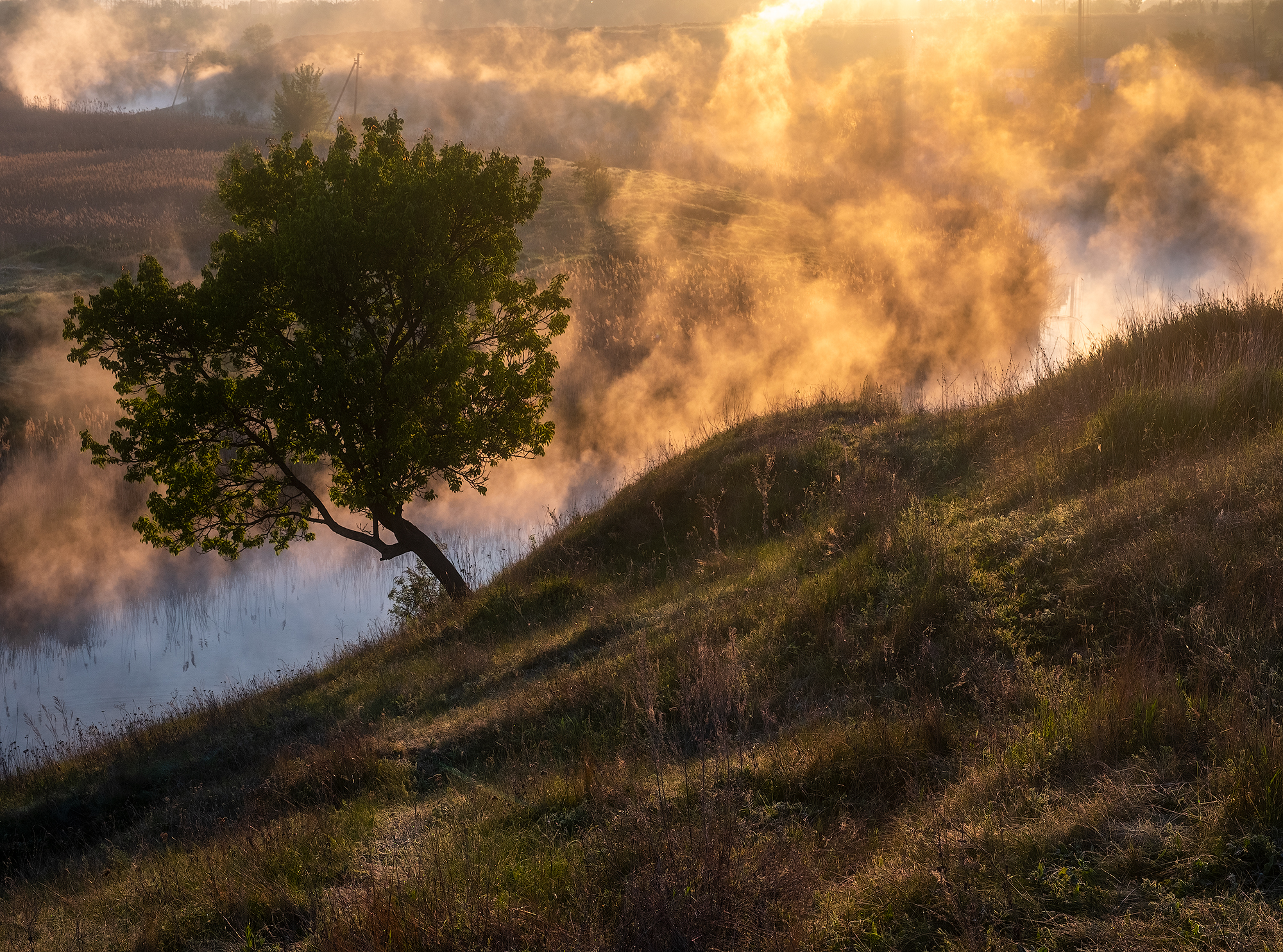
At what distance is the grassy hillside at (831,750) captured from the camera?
3803 millimetres

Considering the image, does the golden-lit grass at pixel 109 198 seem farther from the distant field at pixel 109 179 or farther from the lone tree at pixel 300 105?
the lone tree at pixel 300 105

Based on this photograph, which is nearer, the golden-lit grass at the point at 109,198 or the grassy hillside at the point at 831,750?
the grassy hillside at the point at 831,750

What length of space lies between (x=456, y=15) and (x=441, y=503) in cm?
17491

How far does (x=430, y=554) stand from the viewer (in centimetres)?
1533

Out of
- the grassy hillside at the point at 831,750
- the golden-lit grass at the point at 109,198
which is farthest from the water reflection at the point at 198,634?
the golden-lit grass at the point at 109,198

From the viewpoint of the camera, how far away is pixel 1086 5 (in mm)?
82188

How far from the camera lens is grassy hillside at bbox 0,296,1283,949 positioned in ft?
12.5

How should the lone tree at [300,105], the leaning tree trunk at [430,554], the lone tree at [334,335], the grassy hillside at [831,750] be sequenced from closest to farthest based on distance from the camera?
the grassy hillside at [831,750] → the lone tree at [334,335] → the leaning tree trunk at [430,554] → the lone tree at [300,105]

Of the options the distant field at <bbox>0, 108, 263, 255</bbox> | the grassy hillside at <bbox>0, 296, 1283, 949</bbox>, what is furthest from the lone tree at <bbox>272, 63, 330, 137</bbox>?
the grassy hillside at <bbox>0, 296, 1283, 949</bbox>

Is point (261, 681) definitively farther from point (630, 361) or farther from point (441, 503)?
point (630, 361)

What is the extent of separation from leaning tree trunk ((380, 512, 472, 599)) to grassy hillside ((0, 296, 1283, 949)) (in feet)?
8.22

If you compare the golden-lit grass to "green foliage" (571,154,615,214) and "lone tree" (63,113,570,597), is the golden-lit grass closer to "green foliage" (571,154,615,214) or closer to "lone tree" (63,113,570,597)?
"green foliage" (571,154,615,214)

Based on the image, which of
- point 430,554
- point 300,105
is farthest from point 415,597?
point 300,105

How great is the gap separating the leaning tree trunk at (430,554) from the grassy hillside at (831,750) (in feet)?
8.22
